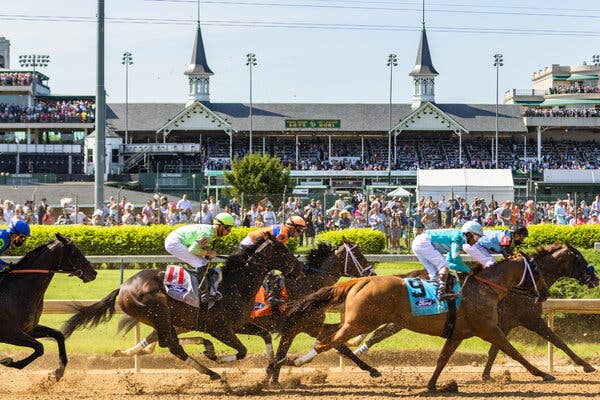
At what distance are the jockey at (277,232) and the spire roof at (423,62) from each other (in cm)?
5091

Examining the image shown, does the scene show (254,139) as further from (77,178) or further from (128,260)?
(128,260)

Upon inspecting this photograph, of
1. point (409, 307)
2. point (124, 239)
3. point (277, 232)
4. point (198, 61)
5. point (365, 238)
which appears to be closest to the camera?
point (409, 307)

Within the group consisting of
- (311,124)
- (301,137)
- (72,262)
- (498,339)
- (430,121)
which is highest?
(430,121)

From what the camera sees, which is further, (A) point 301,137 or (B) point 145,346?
(A) point 301,137

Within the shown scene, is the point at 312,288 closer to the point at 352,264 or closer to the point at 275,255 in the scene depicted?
the point at 352,264

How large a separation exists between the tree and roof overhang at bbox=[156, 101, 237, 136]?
35.8 ft

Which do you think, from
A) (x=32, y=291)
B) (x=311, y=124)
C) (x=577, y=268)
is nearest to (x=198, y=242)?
(x=32, y=291)

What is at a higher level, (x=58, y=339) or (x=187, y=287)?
(x=187, y=287)

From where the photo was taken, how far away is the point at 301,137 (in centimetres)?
5353

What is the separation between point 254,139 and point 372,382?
44.3 m

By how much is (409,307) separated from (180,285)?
6.82 ft

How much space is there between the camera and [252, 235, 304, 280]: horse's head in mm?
9352

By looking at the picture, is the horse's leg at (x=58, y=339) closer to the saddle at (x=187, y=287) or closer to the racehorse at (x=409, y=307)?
the saddle at (x=187, y=287)

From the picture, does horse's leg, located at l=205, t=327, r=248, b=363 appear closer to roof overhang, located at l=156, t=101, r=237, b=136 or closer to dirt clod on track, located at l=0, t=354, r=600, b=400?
dirt clod on track, located at l=0, t=354, r=600, b=400
